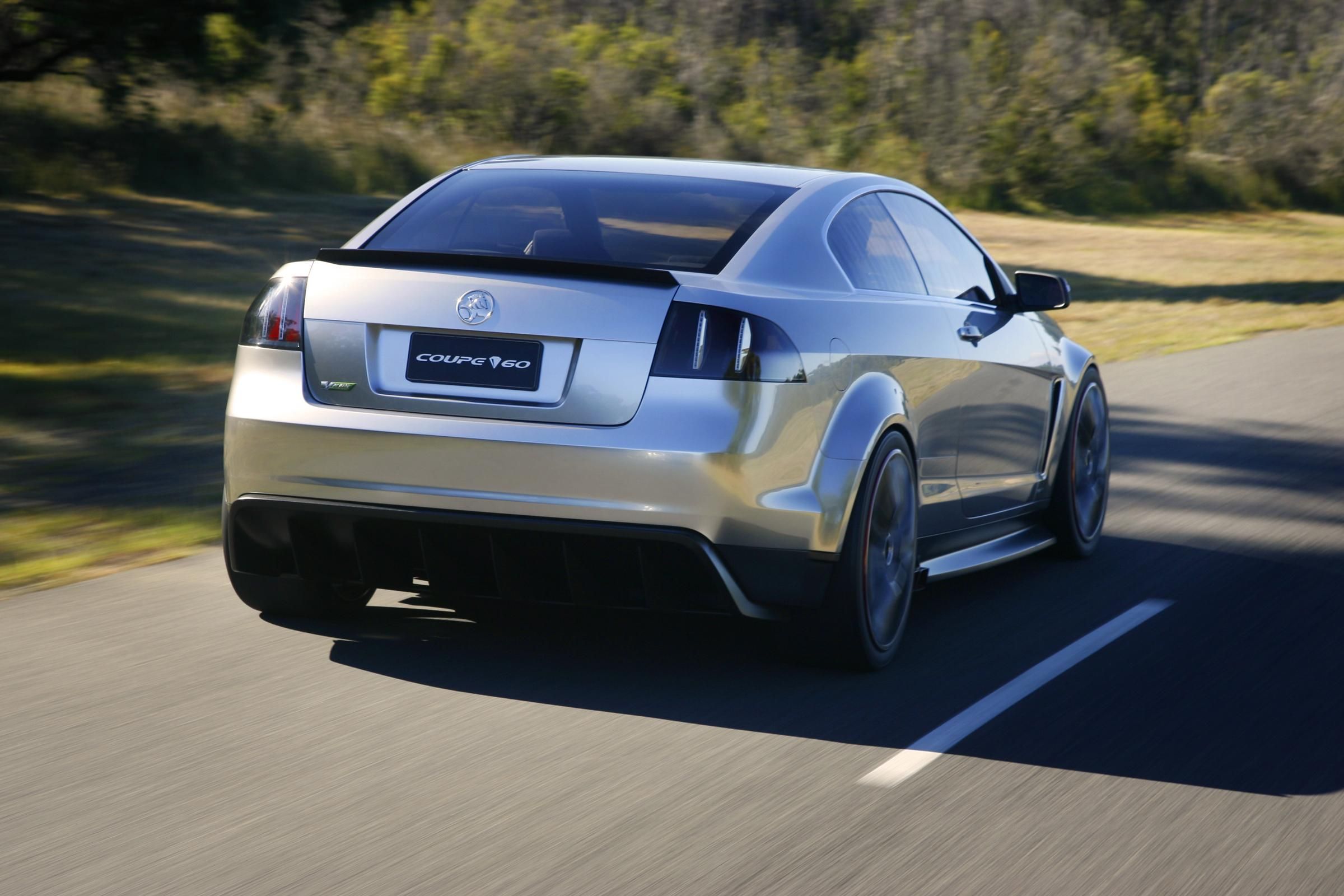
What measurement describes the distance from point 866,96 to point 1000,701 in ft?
115

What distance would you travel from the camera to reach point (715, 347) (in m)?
4.89

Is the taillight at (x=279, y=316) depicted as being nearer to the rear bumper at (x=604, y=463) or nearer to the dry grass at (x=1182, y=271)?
the rear bumper at (x=604, y=463)

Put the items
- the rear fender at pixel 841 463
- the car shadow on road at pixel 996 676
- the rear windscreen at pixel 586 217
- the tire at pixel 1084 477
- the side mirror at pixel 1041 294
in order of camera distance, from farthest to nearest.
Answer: the tire at pixel 1084 477, the side mirror at pixel 1041 294, the rear windscreen at pixel 586 217, the rear fender at pixel 841 463, the car shadow on road at pixel 996 676

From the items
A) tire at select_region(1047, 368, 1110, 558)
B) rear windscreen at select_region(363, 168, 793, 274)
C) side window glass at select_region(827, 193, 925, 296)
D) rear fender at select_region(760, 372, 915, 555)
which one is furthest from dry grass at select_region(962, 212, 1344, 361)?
rear fender at select_region(760, 372, 915, 555)

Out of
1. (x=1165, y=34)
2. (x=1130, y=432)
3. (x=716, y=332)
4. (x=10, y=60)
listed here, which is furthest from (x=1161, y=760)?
(x=1165, y=34)

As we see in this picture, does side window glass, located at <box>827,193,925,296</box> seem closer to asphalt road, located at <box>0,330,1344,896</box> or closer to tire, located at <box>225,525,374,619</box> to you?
asphalt road, located at <box>0,330,1344,896</box>

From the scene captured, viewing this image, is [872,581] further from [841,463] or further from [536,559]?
[536,559]

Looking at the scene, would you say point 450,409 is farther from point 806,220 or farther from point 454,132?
point 454,132

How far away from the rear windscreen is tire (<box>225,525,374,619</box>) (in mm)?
1165

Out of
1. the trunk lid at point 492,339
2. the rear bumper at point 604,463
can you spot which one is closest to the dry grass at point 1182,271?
the rear bumper at point 604,463

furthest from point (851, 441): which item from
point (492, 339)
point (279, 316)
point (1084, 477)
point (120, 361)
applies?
point (120, 361)

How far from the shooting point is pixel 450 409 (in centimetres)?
493

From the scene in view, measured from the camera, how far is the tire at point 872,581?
206 inches

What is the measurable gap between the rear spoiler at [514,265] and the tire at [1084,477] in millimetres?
2938
